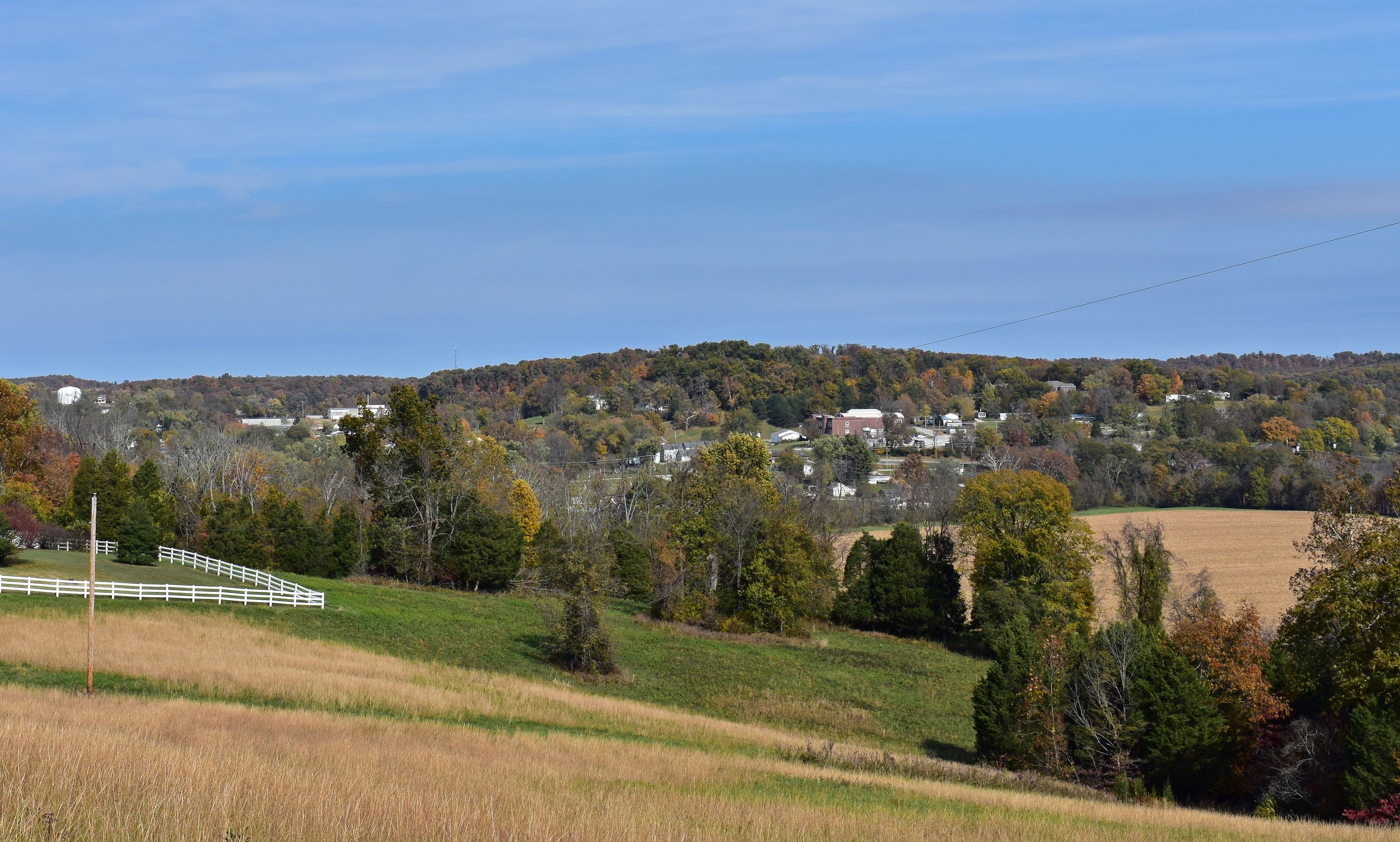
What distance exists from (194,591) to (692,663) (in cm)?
1870

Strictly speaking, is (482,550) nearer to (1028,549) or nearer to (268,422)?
(1028,549)

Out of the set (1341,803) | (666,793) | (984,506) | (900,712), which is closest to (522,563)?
(984,506)

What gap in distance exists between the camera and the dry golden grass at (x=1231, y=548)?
69688 mm

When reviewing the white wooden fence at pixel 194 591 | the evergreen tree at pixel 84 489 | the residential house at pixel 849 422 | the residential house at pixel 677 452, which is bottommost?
the white wooden fence at pixel 194 591

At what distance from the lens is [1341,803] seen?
2542cm

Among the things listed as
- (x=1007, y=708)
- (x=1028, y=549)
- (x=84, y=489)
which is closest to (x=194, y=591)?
(x=84, y=489)

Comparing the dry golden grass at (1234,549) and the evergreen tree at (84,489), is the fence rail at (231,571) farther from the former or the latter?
the dry golden grass at (1234,549)

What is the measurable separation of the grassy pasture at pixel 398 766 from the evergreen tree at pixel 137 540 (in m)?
14.6

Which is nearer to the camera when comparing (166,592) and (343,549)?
(166,592)

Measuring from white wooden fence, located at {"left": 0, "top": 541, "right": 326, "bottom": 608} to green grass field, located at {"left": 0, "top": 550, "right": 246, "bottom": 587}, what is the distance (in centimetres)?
102

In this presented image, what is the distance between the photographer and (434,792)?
34.2 feet

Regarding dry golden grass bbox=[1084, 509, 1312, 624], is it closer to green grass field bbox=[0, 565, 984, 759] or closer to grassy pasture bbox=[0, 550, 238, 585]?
green grass field bbox=[0, 565, 984, 759]

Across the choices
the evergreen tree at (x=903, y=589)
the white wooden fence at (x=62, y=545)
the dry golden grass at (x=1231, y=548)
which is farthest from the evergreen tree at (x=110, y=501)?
the dry golden grass at (x=1231, y=548)

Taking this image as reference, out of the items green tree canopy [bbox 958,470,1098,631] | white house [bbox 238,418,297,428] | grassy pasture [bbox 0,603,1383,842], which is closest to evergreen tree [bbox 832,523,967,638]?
green tree canopy [bbox 958,470,1098,631]
